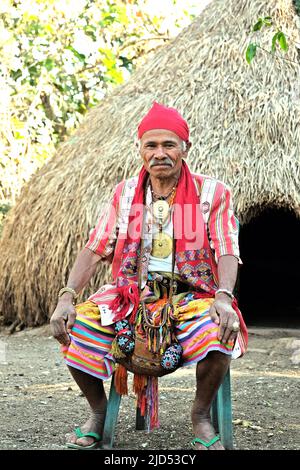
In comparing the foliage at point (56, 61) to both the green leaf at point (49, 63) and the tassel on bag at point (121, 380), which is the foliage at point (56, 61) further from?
the tassel on bag at point (121, 380)

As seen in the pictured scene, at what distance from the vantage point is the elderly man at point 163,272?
10.6 feet

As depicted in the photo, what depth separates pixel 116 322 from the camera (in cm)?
340

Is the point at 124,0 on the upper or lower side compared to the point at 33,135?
upper

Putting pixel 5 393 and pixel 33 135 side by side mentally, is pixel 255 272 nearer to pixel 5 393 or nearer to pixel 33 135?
pixel 33 135

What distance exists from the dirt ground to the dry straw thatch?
124 cm

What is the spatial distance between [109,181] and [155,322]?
171 inches

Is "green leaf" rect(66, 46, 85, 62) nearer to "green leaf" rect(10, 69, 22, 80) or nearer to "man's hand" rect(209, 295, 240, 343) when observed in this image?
"green leaf" rect(10, 69, 22, 80)

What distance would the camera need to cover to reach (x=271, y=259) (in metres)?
10.7

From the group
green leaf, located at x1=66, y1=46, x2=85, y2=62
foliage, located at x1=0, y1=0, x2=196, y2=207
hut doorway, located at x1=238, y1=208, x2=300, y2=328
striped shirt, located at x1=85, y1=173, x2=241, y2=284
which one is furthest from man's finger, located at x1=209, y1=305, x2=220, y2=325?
green leaf, located at x1=66, y1=46, x2=85, y2=62

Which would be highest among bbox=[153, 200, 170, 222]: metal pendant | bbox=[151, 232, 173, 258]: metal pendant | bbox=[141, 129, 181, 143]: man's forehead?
bbox=[141, 129, 181, 143]: man's forehead

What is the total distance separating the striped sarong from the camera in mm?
3234

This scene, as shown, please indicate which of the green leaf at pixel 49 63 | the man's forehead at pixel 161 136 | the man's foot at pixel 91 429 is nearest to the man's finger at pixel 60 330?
the man's foot at pixel 91 429
